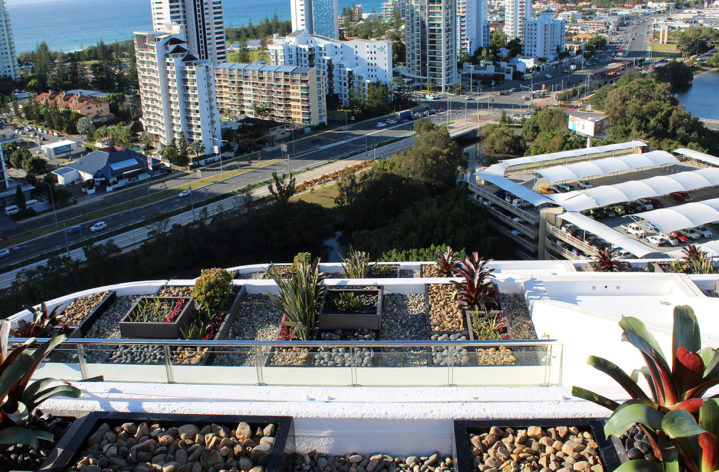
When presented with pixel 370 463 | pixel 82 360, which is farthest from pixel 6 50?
pixel 370 463

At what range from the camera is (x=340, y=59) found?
4212 centimetres

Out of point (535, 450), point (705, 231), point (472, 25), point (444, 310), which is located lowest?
point (705, 231)

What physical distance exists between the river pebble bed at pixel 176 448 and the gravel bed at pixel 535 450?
40.6 inches

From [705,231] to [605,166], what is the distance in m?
4.82

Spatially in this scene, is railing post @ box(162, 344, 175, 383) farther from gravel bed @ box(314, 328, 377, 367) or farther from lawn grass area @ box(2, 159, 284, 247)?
lawn grass area @ box(2, 159, 284, 247)

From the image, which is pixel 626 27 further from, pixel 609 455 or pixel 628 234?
pixel 609 455

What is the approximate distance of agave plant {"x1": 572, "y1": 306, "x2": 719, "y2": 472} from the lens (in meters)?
2.26

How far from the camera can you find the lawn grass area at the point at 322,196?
75.9 ft

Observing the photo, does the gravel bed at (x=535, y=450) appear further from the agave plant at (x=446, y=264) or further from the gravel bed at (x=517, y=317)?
the agave plant at (x=446, y=264)

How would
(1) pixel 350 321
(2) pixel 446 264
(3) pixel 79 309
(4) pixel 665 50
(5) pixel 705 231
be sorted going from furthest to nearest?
1. (4) pixel 665 50
2. (5) pixel 705 231
3. (2) pixel 446 264
4. (3) pixel 79 309
5. (1) pixel 350 321

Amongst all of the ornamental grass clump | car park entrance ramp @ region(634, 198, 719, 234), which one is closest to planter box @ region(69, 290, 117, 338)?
the ornamental grass clump

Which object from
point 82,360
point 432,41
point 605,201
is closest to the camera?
point 82,360

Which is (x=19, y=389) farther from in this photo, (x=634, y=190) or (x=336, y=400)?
(x=634, y=190)

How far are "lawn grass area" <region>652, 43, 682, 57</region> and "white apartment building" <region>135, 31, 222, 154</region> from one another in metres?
46.7
